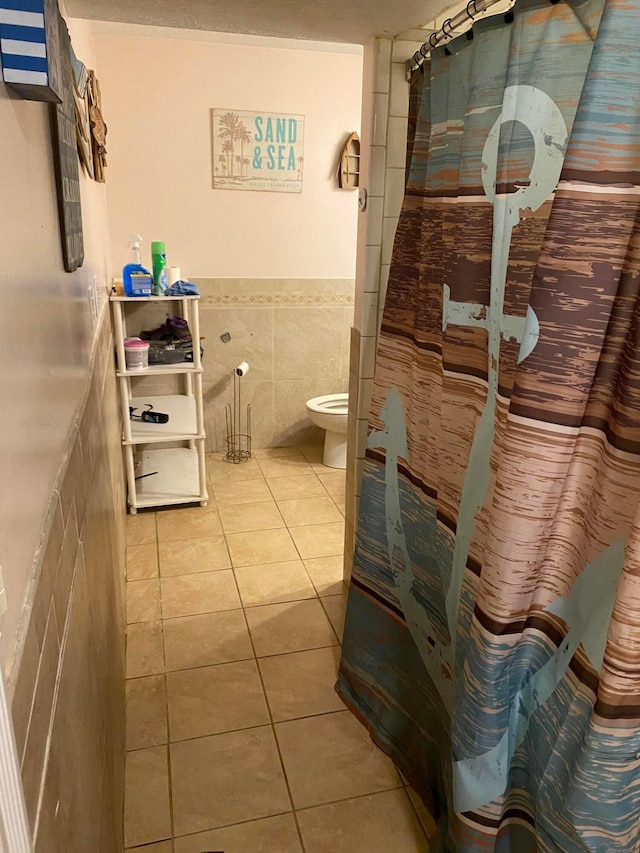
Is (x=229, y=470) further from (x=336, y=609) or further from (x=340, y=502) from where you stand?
(x=336, y=609)

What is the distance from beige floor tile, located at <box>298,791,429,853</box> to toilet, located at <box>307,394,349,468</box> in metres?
2.16

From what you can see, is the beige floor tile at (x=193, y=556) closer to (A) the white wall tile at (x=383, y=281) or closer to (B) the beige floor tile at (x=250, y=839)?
(B) the beige floor tile at (x=250, y=839)

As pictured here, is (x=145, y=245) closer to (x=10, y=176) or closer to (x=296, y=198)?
(x=296, y=198)

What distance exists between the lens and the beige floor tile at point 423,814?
1629mm

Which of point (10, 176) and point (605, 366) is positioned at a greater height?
point (10, 176)

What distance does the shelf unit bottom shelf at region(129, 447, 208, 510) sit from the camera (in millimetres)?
3205

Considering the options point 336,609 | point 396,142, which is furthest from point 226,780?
point 396,142

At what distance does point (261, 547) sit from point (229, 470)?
0.91m

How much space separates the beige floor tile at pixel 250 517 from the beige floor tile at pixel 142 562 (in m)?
0.37

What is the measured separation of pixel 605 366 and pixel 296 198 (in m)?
2.91

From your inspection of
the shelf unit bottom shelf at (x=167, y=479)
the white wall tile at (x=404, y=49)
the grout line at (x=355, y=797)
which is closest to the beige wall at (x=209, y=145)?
the shelf unit bottom shelf at (x=167, y=479)

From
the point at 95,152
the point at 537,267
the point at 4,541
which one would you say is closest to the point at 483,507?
the point at 537,267

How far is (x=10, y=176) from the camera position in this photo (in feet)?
2.33

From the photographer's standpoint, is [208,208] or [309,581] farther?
[208,208]
